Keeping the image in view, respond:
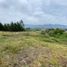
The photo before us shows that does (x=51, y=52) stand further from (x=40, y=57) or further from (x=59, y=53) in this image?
(x=40, y=57)

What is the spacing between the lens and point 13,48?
39.2ft

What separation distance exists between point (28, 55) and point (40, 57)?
0.72m

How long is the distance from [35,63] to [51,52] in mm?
2129

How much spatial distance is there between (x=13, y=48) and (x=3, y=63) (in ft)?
7.54

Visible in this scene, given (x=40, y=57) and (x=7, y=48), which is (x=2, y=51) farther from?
(x=40, y=57)

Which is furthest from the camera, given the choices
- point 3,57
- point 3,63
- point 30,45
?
point 30,45

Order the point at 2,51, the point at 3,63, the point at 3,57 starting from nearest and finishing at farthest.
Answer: the point at 3,63 → the point at 3,57 → the point at 2,51

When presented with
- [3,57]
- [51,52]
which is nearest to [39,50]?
[51,52]

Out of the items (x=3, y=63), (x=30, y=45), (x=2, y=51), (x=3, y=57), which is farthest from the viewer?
(x=30, y=45)

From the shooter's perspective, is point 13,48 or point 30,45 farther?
point 30,45

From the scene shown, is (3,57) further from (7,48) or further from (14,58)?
(7,48)

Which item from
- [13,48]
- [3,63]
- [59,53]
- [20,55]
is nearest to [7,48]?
[13,48]

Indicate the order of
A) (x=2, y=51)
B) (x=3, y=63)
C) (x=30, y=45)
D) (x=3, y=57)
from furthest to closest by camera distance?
(x=30, y=45) < (x=2, y=51) < (x=3, y=57) < (x=3, y=63)

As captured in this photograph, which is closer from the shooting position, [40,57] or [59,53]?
[40,57]
